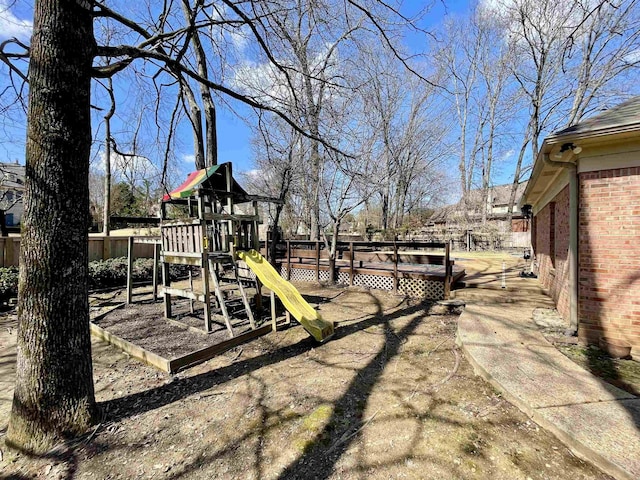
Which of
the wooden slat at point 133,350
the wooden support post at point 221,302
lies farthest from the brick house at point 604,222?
the wooden slat at point 133,350

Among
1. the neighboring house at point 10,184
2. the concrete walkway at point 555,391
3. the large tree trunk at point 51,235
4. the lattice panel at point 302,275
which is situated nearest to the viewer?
the concrete walkway at point 555,391

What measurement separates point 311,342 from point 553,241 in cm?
→ 554

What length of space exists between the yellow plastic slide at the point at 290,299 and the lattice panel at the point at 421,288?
3.74 m

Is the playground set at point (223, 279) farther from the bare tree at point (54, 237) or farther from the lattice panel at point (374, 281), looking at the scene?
the bare tree at point (54, 237)

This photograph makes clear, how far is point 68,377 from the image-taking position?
2.60m

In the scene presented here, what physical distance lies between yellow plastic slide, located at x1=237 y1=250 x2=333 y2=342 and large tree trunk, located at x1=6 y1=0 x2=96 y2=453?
2.88 m

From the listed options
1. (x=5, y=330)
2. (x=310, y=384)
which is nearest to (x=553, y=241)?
(x=310, y=384)

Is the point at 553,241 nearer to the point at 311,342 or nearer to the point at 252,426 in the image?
the point at 311,342

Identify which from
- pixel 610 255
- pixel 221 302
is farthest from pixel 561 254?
pixel 221 302

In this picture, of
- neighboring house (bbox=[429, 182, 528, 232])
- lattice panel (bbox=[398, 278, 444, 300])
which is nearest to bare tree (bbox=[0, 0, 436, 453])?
lattice panel (bbox=[398, 278, 444, 300])

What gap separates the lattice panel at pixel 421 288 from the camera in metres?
7.81

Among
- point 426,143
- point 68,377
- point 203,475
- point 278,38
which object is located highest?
point 426,143

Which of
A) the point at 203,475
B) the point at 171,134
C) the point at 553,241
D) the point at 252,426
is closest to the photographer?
the point at 203,475

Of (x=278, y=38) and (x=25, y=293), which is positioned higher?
(x=278, y=38)
